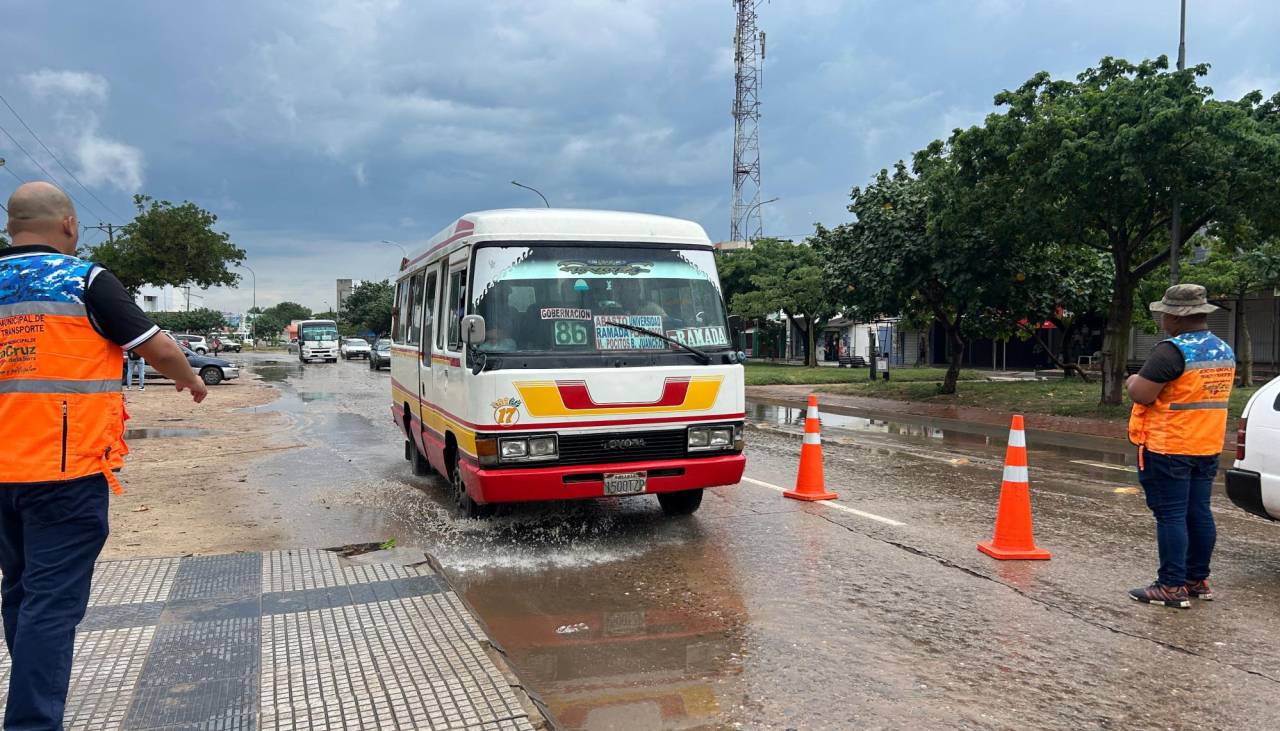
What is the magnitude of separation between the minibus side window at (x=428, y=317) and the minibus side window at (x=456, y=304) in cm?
93

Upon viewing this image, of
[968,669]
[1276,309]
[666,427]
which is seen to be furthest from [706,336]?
[1276,309]

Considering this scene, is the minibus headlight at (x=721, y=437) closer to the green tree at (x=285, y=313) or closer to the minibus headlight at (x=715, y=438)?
the minibus headlight at (x=715, y=438)

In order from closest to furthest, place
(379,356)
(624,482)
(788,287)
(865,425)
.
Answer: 1. (624,482)
2. (865,425)
3. (379,356)
4. (788,287)

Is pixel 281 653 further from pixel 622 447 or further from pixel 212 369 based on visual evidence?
pixel 212 369

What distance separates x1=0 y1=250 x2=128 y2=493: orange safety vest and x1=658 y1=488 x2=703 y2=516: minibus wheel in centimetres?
497

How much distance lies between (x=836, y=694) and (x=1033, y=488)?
6589mm

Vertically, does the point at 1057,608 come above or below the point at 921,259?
below

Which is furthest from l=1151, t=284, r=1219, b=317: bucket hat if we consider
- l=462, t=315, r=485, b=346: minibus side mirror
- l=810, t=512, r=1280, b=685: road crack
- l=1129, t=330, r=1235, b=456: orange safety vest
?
l=462, t=315, r=485, b=346: minibus side mirror

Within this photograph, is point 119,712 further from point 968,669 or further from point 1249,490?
point 1249,490

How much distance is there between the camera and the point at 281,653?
4289mm

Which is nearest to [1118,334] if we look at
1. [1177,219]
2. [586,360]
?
[1177,219]

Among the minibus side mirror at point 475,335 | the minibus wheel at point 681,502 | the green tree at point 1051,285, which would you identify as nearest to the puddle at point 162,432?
the minibus wheel at point 681,502

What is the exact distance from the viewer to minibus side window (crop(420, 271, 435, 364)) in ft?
26.9

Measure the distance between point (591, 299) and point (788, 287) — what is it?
37.6 meters
